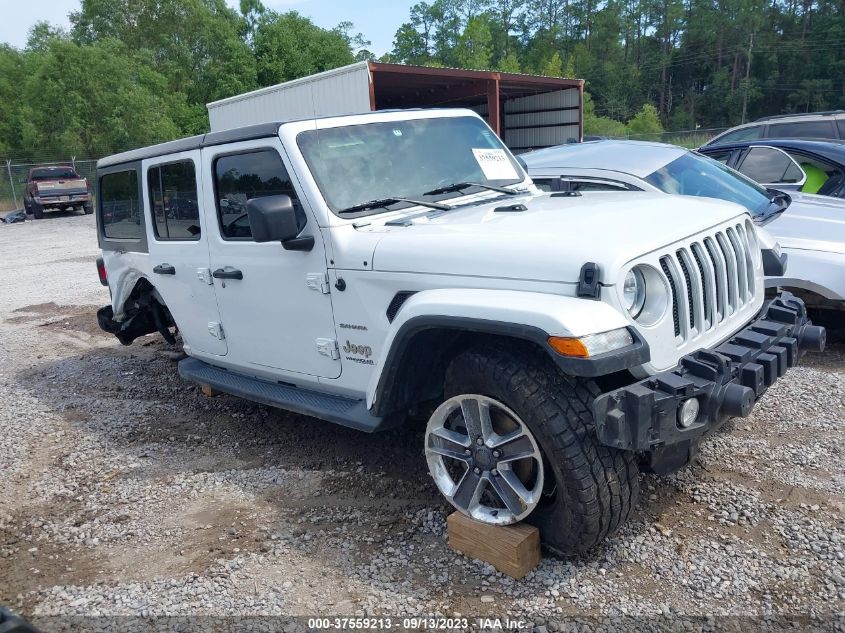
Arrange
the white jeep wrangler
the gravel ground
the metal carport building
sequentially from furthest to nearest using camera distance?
the metal carport building → the gravel ground → the white jeep wrangler

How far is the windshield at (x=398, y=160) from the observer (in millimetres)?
3752

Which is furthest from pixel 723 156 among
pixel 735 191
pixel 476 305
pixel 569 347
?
pixel 569 347

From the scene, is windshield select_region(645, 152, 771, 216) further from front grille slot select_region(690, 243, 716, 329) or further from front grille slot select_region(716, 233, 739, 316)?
front grille slot select_region(690, 243, 716, 329)

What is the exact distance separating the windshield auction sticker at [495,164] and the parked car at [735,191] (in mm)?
1527

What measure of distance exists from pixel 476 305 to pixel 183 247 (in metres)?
2.64

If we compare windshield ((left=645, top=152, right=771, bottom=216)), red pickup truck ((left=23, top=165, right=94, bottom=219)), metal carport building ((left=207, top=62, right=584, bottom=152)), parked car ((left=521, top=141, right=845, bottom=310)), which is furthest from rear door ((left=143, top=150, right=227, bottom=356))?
red pickup truck ((left=23, top=165, right=94, bottom=219))

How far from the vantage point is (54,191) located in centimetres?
2609

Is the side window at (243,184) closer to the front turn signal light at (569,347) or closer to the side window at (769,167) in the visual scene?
the front turn signal light at (569,347)

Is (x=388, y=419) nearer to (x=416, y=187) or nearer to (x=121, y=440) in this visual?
(x=416, y=187)

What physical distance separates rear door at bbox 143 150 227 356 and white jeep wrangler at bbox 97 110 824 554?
0.02 m

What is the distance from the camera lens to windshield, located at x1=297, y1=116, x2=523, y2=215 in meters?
3.75

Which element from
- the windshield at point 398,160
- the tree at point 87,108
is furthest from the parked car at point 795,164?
the tree at point 87,108

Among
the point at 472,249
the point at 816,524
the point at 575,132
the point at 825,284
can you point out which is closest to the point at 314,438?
the point at 472,249

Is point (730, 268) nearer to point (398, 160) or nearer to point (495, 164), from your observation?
point (495, 164)
